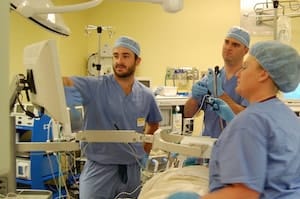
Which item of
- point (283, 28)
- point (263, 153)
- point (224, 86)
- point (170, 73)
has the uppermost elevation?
point (283, 28)

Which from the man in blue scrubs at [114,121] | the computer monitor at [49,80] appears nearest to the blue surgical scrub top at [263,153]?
the computer monitor at [49,80]

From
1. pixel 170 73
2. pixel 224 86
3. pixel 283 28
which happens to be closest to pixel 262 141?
pixel 224 86

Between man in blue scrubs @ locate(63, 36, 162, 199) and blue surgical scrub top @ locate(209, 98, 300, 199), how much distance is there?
1047mm

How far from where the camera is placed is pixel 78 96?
7.23 feet

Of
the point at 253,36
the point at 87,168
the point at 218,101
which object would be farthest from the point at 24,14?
the point at 253,36

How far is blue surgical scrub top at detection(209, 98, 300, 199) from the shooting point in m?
1.21

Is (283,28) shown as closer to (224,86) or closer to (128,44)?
(224,86)

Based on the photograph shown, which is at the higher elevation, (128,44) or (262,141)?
(128,44)

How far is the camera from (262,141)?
1221mm

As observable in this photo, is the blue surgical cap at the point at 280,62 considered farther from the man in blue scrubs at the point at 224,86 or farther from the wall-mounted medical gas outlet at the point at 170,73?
the wall-mounted medical gas outlet at the point at 170,73

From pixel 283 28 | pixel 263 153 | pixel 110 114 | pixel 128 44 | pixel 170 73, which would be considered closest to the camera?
pixel 263 153

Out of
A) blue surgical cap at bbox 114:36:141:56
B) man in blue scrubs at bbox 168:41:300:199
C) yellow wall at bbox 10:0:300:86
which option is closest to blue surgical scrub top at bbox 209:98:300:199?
man in blue scrubs at bbox 168:41:300:199

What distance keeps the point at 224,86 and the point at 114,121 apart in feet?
2.31

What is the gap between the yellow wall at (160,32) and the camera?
15.9 feet
